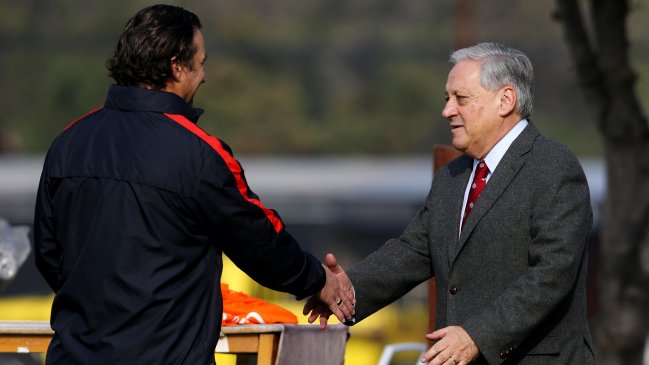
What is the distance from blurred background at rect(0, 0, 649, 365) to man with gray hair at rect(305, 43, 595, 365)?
16802 mm

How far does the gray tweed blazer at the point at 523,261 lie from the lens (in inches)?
133

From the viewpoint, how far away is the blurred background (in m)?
24.1

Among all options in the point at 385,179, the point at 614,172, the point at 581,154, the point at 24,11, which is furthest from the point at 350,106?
the point at 614,172

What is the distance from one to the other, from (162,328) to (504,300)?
98 cm

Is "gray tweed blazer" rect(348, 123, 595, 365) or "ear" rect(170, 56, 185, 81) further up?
"ear" rect(170, 56, 185, 81)

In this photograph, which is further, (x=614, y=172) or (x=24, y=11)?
(x=24, y=11)

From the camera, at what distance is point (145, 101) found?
3.20 m

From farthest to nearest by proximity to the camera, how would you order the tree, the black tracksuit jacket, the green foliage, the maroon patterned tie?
1. the green foliage
2. the tree
3. the maroon patterned tie
4. the black tracksuit jacket

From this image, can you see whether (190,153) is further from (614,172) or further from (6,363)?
(614,172)

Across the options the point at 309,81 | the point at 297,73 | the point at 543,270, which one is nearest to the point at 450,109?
the point at 543,270

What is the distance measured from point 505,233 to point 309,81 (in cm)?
3493

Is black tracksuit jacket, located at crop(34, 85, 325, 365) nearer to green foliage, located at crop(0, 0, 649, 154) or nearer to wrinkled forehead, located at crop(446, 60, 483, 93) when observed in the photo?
wrinkled forehead, located at crop(446, 60, 483, 93)

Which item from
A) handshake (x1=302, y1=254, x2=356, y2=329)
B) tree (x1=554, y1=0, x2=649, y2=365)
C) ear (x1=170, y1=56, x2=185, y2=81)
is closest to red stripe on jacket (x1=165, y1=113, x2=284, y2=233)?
ear (x1=170, y1=56, x2=185, y2=81)

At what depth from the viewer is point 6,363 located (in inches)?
208
